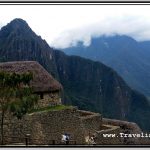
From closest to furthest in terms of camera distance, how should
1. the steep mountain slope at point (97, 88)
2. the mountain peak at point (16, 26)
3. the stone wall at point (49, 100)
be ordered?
1. the stone wall at point (49, 100)
2. the mountain peak at point (16, 26)
3. the steep mountain slope at point (97, 88)

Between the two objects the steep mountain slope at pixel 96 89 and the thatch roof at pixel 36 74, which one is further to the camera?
the steep mountain slope at pixel 96 89

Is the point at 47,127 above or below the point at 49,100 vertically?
below

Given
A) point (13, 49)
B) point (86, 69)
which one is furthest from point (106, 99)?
point (13, 49)

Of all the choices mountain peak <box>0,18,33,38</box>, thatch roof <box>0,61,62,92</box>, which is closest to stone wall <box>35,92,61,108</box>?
thatch roof <box>0,61,62,92</box>

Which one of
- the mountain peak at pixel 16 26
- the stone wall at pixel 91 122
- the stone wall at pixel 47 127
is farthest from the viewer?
the mountain peak at pixel 16 26

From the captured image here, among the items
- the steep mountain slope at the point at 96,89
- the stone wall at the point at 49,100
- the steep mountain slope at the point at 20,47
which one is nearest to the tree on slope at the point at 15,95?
the stone wall at the point at 49,100

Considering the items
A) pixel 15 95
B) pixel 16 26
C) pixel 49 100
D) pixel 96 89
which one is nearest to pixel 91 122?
pixel 49 100

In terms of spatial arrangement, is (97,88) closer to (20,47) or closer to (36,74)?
(20,47)

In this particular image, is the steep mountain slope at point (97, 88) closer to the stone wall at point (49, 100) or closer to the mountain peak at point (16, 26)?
the mountain peak at point (16, 26)

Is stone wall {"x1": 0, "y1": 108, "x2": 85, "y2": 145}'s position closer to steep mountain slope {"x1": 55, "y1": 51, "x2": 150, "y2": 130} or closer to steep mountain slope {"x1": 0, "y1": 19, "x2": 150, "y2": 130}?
steep mountain slope {"x1": 0, "y1": 19, "x2": 150, "y2": 130}
